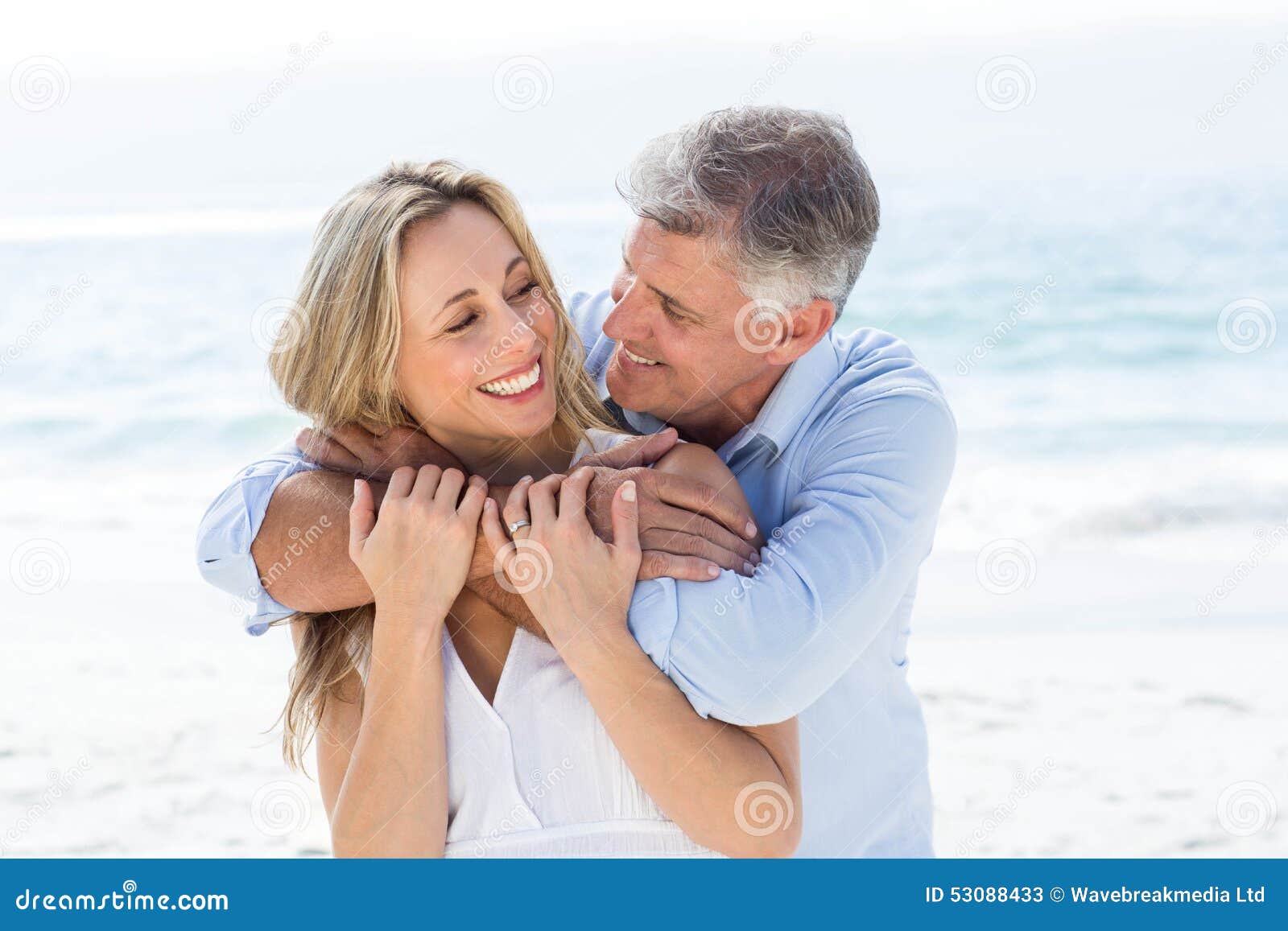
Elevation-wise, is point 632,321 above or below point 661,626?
above

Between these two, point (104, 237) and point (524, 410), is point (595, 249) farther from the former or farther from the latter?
point (524, 410)

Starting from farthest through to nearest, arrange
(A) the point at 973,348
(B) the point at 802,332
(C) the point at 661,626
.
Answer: (A) the point at 973,348 < (B) the point at 802,332 < (C) the point at 661,626

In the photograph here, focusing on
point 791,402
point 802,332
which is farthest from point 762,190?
point 791,402

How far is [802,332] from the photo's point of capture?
2.74 meters

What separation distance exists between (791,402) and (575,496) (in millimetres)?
601

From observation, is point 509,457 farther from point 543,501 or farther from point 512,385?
point 543,501

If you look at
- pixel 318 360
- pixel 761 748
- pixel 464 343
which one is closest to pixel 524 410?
pixel 464 343

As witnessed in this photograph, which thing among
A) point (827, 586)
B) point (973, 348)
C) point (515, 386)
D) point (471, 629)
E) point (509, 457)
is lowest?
point (973, 348)

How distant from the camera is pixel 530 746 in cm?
228

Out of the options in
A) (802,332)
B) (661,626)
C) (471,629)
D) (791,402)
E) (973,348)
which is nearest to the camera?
(661,626)

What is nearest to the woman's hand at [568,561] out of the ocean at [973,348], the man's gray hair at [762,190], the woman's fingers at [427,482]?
the woman's fingers at [427,482]

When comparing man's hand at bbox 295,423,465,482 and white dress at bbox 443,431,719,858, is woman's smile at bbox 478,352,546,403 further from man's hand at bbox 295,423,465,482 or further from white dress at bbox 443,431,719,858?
white dress at bbox 443,431,719,858

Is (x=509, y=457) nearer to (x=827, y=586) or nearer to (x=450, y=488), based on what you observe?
(x=450, y=488)

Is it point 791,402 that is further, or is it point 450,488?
point 791,402
